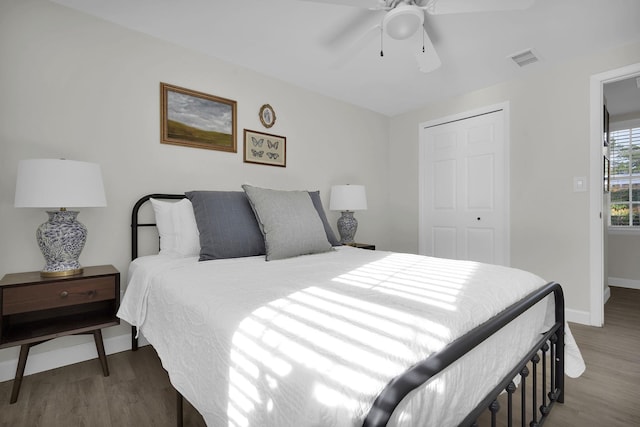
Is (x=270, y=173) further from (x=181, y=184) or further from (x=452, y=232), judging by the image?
(x=452, y=232)

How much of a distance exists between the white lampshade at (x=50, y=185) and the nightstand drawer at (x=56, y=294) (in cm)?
43

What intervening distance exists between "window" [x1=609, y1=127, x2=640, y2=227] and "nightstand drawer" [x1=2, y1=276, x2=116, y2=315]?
598 cm

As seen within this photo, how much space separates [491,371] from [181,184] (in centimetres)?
235

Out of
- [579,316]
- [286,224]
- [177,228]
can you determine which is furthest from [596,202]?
[177,228]

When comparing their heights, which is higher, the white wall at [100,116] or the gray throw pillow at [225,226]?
the white wall at [100,116]

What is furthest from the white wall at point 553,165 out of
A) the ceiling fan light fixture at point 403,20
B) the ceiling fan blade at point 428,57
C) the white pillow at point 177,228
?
the white pillow at point 177,228

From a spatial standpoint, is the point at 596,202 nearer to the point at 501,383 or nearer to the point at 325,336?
the point at 501,383

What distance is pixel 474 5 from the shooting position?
5.39ft

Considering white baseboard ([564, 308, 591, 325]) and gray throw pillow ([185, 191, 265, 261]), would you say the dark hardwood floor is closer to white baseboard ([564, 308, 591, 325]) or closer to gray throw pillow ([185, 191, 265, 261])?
white baseboard ([564, 308, 591, 325])

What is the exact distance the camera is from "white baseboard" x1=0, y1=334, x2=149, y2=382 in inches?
70.6

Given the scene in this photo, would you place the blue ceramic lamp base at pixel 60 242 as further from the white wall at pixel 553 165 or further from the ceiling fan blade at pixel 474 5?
the white wall at pixel 553 165

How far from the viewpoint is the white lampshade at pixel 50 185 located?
1.58 meters

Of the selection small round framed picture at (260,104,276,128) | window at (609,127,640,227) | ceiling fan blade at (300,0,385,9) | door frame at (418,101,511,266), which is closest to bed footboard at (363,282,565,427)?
ceiling fan blade at (300,0,385,9)

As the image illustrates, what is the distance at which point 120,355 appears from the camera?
2113 mm
